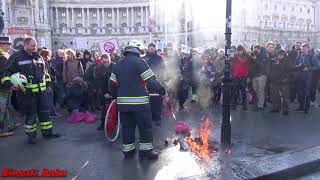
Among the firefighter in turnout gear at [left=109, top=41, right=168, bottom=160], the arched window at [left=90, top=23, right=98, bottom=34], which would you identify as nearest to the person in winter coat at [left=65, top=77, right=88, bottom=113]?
the firefighter in turnout gear at [left=109, top=41, right=168, bottom=160]

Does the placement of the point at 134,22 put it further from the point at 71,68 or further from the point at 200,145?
the point at 200,145

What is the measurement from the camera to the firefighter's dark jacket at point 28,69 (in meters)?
7.84

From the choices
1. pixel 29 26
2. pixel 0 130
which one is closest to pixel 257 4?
pixel 29 26

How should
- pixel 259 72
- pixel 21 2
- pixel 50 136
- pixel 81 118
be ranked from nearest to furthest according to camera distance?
pixel 50 136 < pixel 81 118 < pixel 259 72 < pixel 21 2

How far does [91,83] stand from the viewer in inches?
486

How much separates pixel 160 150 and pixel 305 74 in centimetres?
649

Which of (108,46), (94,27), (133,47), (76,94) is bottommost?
(76,94)

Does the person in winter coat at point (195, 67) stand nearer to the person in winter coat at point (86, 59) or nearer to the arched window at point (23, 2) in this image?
the person in winter coat at point (86, 59)

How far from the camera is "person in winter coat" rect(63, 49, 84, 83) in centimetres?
1292

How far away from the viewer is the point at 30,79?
7.96m

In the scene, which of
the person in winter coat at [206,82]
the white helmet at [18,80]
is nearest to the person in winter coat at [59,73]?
the person in winter coat at [206,82]

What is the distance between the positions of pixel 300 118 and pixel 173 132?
4112mm

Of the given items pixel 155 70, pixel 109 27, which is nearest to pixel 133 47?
pixel 155 70

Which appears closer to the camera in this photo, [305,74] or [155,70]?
[155,70]
